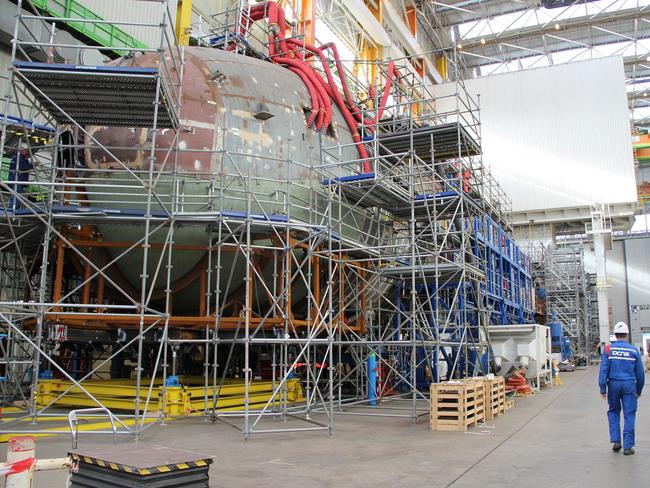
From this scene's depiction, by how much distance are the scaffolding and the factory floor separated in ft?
2.39

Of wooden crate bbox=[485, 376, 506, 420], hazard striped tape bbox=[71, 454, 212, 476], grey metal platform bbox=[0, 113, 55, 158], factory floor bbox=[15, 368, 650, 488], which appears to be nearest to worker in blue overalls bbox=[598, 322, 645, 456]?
factory floor bbox=[15, 368, 650, 488]

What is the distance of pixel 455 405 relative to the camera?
1152cm

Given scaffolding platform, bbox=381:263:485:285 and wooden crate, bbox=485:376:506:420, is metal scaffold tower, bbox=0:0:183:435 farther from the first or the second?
wooden crate, bbox=485:376:506:420

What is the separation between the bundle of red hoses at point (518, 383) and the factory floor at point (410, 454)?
5705 millimetres

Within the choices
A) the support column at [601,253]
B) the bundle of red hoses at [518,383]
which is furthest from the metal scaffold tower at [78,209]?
the support column at [601,253]

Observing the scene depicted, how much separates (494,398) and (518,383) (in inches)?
234

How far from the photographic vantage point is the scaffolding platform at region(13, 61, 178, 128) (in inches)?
417

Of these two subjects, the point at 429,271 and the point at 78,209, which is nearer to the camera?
the point at 78,209

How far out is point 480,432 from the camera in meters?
11.2

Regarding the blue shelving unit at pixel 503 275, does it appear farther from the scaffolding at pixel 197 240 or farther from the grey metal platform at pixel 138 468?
the grey metal platform at pixel 138 468

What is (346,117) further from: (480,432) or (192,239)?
(480,432)

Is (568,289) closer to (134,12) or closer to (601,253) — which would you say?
(601,253)

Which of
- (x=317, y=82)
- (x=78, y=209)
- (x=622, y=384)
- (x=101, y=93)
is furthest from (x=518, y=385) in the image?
(x=101, y=93)

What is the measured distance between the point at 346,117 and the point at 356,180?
4.01 meters
